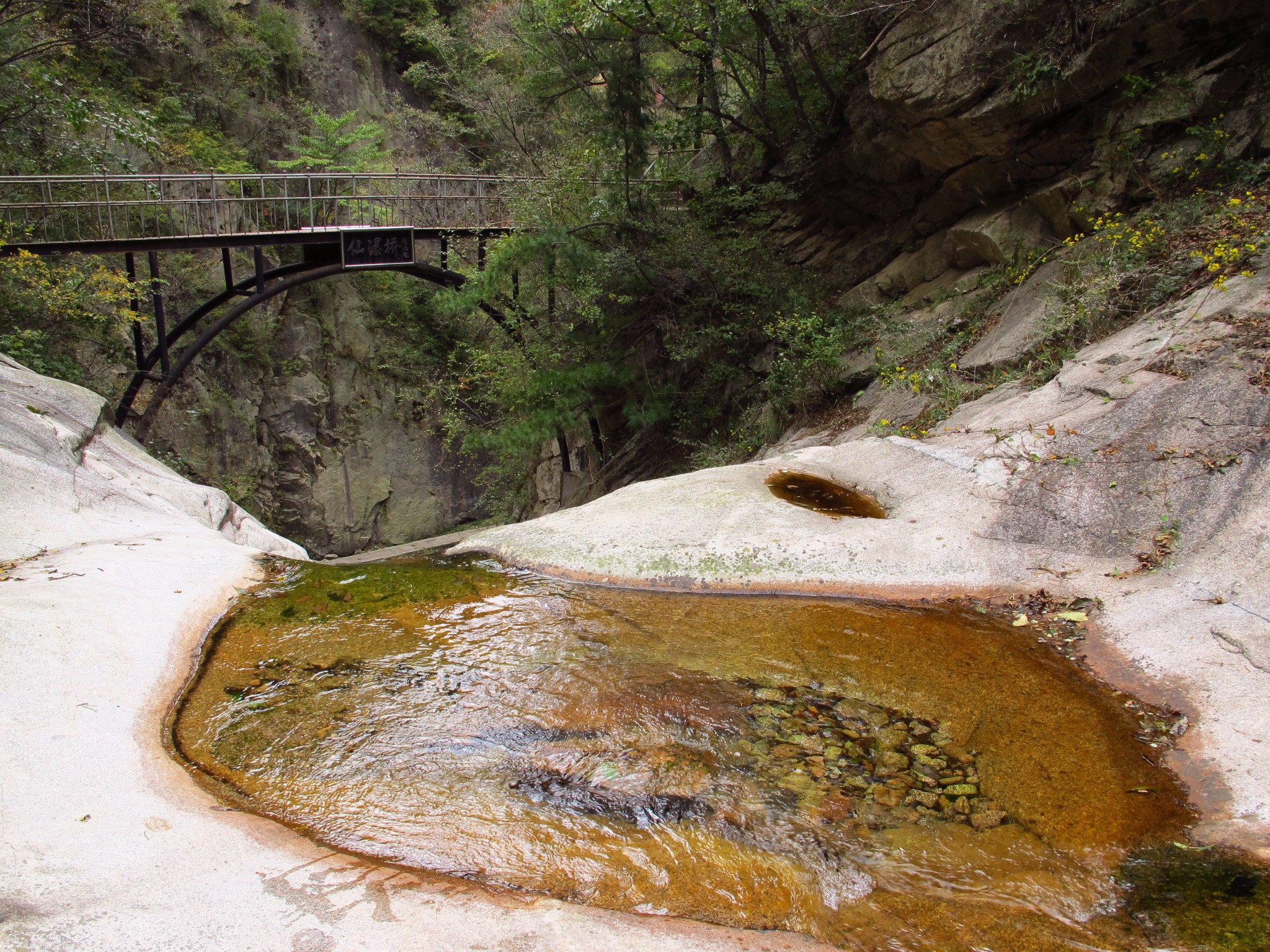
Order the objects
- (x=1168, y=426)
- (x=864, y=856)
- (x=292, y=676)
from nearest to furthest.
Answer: (x=864, y=856) < (x=292, y=676) < (x=1168, y=426)

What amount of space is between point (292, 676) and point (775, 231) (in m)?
12.8

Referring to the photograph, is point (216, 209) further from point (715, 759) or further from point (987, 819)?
point (987, 819)

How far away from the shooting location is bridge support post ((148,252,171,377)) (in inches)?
557

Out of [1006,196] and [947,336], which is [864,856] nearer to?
[947,336]

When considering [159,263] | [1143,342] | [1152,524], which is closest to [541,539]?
[1152,524]

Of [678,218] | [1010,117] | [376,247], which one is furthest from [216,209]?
[1010,117]

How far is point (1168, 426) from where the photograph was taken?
5969mm

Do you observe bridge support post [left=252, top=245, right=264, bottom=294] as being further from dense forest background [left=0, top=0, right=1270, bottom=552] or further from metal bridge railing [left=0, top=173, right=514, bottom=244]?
dense forest background [left=0, top=0, right=1270, bottom=552]

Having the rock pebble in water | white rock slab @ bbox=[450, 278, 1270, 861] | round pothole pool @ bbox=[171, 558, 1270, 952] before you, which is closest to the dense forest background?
white rock slab @ bbox=[450, 278, 1270, 861]

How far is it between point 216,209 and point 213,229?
1509mm

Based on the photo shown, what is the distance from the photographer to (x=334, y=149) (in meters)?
20.8

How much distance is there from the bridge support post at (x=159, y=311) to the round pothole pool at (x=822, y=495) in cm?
1246

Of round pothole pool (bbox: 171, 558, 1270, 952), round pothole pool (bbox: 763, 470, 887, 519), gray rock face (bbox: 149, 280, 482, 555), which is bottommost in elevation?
gray rock face (bbox: 149, 280, 482, 555)

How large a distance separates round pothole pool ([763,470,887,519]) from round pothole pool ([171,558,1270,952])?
1265 mm
